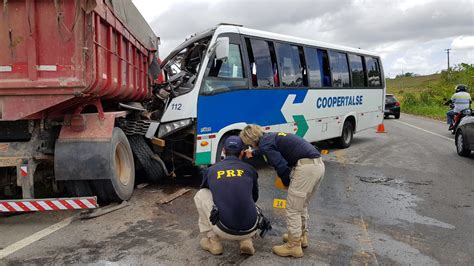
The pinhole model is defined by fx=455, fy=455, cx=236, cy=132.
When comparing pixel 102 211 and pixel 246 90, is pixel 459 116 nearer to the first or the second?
pixel 246 90

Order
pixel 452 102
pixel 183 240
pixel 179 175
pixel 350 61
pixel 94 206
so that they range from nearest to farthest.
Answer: pixel 183 240, pixel 94 206, pixel 179 175, pixel 350 61, pixel 452 102

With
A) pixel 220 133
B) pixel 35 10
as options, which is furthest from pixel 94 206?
pixel 220 133

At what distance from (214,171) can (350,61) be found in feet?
30.5

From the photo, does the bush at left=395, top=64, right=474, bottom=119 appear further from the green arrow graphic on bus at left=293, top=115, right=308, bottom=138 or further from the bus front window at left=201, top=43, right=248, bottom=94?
the bus front window at left=201, top=43, right=248, bottom=94

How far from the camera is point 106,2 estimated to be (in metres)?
5.73

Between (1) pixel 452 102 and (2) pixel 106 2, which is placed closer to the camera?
(2) pixel 106 2

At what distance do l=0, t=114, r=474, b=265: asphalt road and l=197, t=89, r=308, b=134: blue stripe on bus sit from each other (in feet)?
3.66

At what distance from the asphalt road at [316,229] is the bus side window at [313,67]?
291 cm

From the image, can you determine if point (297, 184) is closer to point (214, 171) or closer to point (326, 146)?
point (214, 171)

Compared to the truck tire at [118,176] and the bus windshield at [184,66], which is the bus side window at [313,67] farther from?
the truck tire at [118,176]

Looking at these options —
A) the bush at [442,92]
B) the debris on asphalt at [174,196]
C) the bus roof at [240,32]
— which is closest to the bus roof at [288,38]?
the bus roof at [240,32]

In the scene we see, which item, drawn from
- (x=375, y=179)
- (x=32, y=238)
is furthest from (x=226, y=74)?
(x=32, y=238)

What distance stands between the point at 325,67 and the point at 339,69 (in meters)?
0.90

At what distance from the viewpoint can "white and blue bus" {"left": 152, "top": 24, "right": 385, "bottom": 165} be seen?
739 cm
